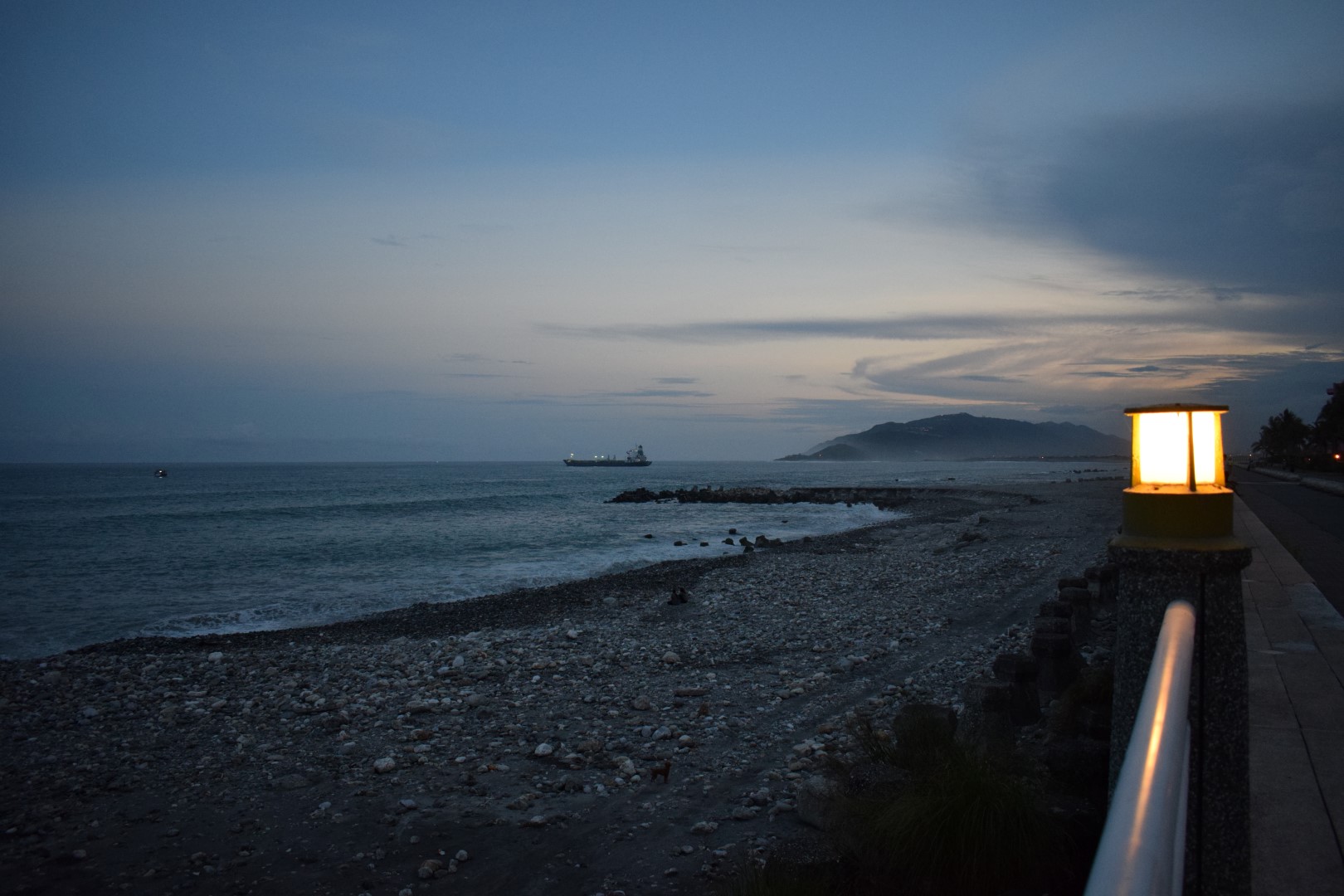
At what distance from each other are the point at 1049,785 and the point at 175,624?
1899 cm

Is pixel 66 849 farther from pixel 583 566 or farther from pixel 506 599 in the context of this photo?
pixel 583 566

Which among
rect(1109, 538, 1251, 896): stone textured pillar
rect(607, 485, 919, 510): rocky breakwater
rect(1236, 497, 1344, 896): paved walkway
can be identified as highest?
rect(1109, 538, 1251, 896): stone textured pillar

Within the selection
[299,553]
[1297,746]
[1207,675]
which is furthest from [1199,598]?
[299,553]

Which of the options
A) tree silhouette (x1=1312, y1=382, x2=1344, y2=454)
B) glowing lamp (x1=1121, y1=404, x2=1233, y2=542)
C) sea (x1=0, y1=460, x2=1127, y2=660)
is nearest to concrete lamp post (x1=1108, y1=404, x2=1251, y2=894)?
glowing lamp (x1=1121, y1=404, x2=1233, y2=542)

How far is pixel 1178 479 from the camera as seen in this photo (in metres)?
2.26

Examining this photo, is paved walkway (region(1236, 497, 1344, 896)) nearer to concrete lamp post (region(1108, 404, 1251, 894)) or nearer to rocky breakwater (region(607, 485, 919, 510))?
concrete lamp post (region(1108, 404, 1251, 894))

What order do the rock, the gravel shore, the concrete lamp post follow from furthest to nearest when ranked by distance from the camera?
the gravel shore, the rock, the concrete lamp post

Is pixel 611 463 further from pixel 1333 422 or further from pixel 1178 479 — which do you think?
pixel 1178 479

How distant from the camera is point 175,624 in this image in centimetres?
1798

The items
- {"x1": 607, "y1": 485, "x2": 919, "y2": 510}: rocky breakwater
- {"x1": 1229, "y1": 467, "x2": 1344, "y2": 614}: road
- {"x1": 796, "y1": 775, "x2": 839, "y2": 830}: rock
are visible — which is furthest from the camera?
{"x1": 607, "y1": 485, "x2": 919, "y2": 510}: rocky breakwater

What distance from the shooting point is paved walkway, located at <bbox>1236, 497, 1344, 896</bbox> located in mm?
3318

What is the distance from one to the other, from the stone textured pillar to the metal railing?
0.53 m

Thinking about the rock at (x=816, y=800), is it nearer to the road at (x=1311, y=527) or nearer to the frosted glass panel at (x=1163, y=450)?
the frosted glass panel at (x=1163, y=450)

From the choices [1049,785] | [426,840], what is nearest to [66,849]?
[426,840]
